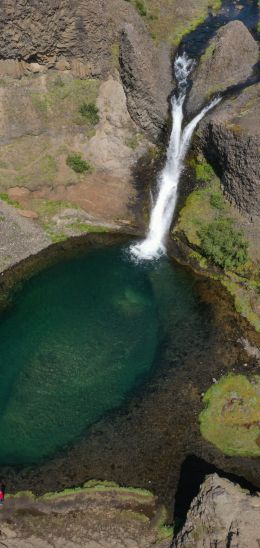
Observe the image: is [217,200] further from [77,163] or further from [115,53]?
[115,53]

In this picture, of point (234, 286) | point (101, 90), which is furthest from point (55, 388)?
point (101, 90)

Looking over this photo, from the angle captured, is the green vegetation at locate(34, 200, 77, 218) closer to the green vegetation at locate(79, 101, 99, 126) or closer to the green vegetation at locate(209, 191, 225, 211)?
the green vegetation at locate(79, 101, 99, 126)

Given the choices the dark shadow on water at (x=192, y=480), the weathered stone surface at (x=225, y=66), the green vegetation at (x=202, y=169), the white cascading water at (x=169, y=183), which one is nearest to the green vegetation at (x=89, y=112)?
the white cascading water at (x=169, y=183)

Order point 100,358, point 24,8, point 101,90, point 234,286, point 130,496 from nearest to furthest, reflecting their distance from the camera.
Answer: point 130,496, point 100,358, point 234,286, point 24,8, point 101,90

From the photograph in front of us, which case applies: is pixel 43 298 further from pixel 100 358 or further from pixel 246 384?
pixel 246 384

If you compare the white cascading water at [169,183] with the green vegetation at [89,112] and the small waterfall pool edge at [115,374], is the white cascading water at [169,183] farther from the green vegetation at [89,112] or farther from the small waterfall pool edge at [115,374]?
the green vegetation at [89,112]

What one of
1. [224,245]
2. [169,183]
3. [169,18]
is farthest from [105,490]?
[169,18]
